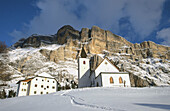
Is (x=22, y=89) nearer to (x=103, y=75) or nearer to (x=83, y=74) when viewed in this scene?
(x=83, y=74)

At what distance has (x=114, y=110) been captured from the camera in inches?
191

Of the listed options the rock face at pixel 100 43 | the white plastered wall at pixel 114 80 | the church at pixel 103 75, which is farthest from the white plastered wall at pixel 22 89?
the rock face at pixel 100 43

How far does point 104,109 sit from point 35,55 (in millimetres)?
99820

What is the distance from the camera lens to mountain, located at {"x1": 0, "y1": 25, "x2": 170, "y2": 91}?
273ft

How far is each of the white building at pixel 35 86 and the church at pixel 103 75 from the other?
13220 millimetres

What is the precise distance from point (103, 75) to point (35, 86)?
25.8 m

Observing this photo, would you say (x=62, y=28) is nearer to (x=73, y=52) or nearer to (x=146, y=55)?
(x=73, y=52)

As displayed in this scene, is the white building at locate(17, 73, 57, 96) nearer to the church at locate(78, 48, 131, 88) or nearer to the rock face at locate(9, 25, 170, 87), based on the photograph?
the church at locate(78, 48, 131, 88)

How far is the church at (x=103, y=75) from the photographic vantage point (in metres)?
25.6

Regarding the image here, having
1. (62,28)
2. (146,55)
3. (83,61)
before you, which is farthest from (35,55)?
(146,55)

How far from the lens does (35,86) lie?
38.2 meters

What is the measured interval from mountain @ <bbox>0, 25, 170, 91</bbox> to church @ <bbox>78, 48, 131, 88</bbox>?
118 ft

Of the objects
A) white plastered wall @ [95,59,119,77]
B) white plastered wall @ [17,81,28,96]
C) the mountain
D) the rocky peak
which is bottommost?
white plastered wall @ [17,81,28,96]

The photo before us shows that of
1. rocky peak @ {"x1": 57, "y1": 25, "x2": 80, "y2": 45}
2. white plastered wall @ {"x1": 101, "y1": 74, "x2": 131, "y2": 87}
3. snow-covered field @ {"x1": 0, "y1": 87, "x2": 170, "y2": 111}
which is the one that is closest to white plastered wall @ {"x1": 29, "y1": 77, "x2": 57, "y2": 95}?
white plastered wall @ {"x1": 101, "y1": 74, "x2": 131, "y2": 87}
